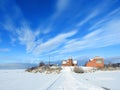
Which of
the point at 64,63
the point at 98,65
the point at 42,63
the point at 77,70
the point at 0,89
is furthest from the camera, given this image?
the point at 64,63

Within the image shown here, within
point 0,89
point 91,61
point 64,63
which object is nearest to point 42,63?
point 64,63

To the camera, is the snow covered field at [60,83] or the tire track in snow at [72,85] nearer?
the tire track in snow at [72,85]

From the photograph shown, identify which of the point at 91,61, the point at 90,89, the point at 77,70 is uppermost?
the point at 91,61

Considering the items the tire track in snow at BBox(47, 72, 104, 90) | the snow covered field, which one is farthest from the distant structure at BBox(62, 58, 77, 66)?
the tire track in snow at BBox(47, 72, 104, 90)

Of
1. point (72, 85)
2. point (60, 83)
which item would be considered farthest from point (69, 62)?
point (72, 85)

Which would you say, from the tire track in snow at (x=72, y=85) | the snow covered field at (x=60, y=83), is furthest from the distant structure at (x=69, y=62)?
the tire track in snow at (x=72, y=85)

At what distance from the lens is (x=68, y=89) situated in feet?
44.2

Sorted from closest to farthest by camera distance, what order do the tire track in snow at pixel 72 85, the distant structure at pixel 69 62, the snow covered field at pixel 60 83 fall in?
the tire track in snow at pixel 72 85 < the snow covered field at pixel 60 83 < the distant structure at pixel 69 62

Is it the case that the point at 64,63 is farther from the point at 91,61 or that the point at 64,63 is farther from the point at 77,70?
the point at 77,70

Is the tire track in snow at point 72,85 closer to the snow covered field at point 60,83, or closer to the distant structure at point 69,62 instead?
the snow covered field at point 60,83

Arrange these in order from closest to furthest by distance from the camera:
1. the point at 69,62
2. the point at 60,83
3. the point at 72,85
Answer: the point at 72,85 → the point at 60,83 → the point at 69,62

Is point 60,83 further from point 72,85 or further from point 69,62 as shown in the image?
point 69,62

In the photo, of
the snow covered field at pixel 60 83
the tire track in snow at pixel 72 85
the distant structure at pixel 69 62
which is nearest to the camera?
the tire track in snow at pixel 72 85

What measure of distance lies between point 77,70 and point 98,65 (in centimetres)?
2680
